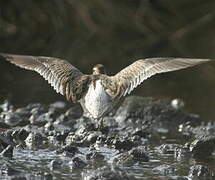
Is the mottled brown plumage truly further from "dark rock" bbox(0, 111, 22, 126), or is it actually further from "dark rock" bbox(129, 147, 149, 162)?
"dark rock" bbox(129, 147, 149, 162)

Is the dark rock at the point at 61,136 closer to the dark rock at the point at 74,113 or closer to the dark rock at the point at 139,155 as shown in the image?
the dark rock at the point at 139,155

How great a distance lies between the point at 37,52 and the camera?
18.2 m

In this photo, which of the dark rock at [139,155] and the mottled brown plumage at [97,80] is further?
the mottled brown plumage at [97,80]

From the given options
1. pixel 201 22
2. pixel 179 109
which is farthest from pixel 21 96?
pixel 201 22

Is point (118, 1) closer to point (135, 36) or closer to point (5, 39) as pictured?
point (135, 36)

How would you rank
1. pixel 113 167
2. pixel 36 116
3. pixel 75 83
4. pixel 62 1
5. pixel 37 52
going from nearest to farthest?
1. pixel 113 167
2. pixel 75 83
3. pixel 36 116
4. pixel 37 52
5. pixel 62 1

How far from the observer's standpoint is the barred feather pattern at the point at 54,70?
377 inches

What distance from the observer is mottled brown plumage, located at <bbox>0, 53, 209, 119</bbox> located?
930 centimetres

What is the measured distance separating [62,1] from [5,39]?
2.59 metres

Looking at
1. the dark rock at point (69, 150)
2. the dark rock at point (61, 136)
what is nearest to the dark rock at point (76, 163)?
the dark rock at point (69, 150)

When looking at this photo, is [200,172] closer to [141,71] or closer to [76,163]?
[76,163]

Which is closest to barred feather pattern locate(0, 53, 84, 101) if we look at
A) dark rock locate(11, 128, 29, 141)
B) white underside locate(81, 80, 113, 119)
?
white underside locate(81, 80, 113, 119)

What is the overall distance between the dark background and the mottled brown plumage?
690 cm

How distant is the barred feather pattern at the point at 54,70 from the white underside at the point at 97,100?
0.28 meters
